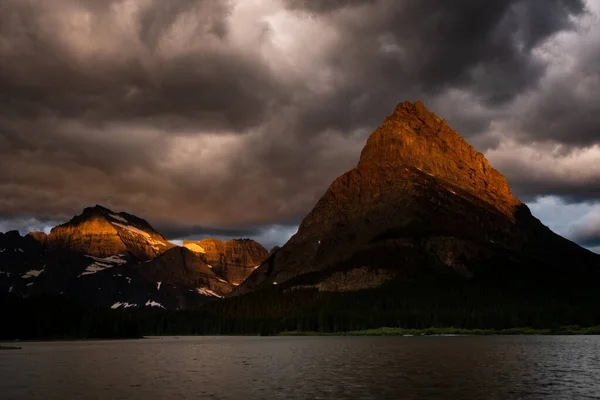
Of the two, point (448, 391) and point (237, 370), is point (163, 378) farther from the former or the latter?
point (448, 391)

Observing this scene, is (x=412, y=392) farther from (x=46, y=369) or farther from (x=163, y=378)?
(x=46, y=369)

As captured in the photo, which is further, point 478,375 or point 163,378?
point 163,378

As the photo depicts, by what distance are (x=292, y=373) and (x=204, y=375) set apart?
46.8ft

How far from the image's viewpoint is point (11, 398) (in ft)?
229

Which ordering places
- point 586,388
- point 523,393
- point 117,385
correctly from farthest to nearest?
point 117,385 < point 586,388 < point 523,393

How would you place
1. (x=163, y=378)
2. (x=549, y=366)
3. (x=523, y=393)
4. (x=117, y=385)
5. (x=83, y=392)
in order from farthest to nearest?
(x=549, y=366) → (x=163, y=378) → (x=117, y=385) → (x=83, y=392) → (x=523, y=393)

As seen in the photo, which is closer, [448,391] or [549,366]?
[448,391]

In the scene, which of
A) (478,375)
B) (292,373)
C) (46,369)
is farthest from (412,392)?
(46,369)

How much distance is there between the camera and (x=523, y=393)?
66750 millimetres

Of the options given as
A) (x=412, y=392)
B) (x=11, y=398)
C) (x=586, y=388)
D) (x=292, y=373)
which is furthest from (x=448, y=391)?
(x=11, y=398)

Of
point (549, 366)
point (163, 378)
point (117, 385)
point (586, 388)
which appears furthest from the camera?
point (549, 366)

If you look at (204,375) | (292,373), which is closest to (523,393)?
(292,373)

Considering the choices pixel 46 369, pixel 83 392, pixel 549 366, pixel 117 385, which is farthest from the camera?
pixel 46 369

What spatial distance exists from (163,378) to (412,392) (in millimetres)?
42908
